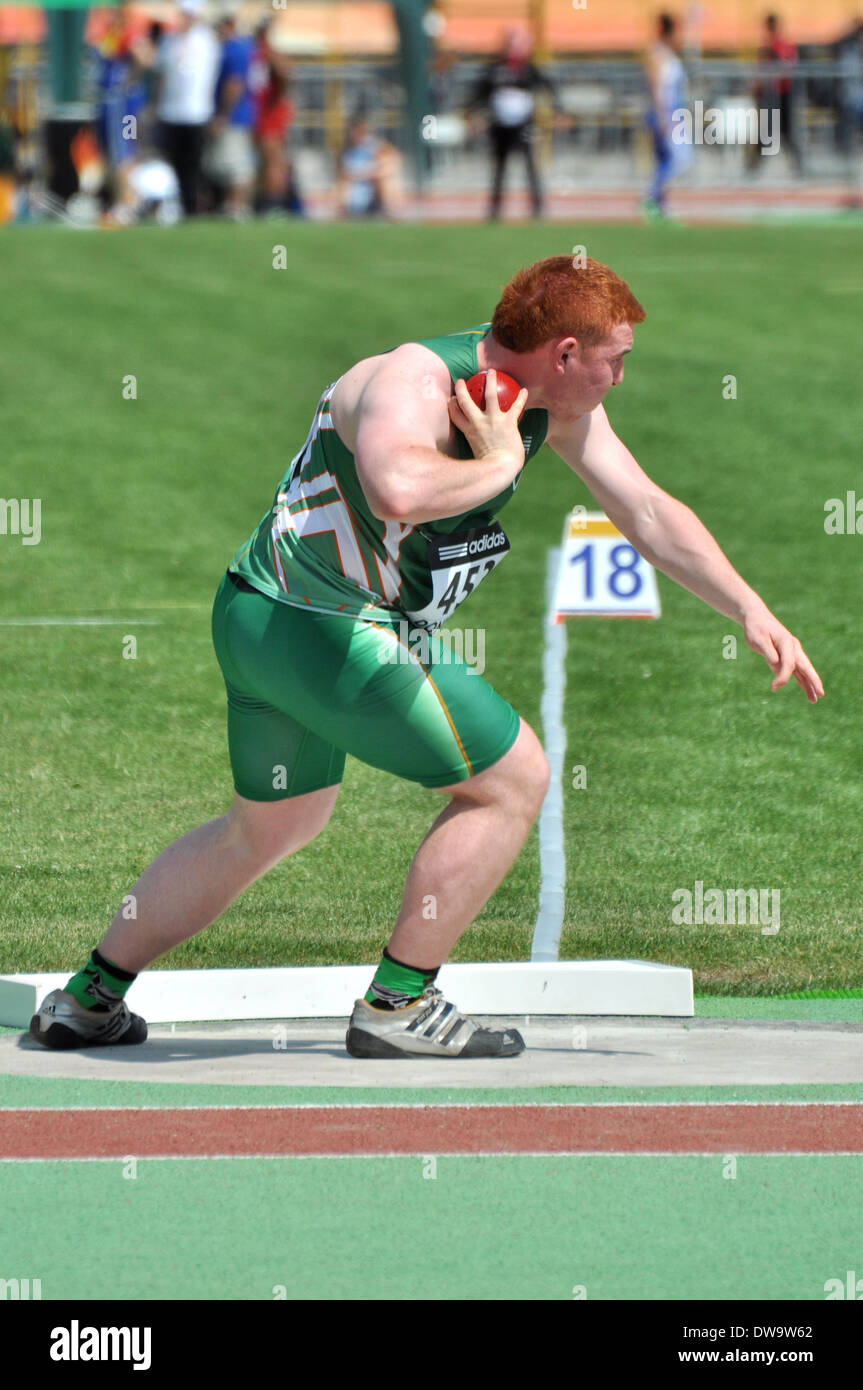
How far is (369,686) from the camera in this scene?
500 centimetres

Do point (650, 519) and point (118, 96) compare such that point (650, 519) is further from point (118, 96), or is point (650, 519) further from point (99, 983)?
point (118, 96)

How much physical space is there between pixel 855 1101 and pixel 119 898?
2814 mm

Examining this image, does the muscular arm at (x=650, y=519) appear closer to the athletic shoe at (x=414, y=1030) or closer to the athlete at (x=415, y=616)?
the athlete at (x=415, y=616)

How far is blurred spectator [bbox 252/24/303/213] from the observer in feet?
80.5

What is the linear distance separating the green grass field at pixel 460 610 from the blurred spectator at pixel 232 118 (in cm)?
184

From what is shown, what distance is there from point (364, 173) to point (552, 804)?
2060 cm

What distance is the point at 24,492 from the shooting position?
14.3m

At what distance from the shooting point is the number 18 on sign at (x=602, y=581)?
1048cm

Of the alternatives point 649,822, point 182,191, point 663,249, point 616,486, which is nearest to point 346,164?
point 182,191

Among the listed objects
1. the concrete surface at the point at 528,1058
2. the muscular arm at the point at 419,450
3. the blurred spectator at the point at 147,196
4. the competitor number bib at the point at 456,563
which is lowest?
the concrete surface at the point at 528,1058

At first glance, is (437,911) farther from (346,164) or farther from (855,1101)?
(346,164)

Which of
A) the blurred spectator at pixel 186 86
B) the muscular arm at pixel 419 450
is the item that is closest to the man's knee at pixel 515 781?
the muscular arm at pixel 419 450

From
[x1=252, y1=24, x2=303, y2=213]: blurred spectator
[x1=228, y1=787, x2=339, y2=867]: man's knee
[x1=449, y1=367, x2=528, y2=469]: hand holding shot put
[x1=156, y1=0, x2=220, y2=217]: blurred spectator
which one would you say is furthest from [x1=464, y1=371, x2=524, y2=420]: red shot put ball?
[x1=252, y1=24, x2=303, y2=213]: blurred spectator

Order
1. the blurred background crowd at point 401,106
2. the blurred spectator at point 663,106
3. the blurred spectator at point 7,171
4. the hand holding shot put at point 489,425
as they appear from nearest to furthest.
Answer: the hand holding shot put at point 489,425
the blurred background crowd at point 401,106
the blurred spectator at point 7,171
the blurred spectator at point 663,106
